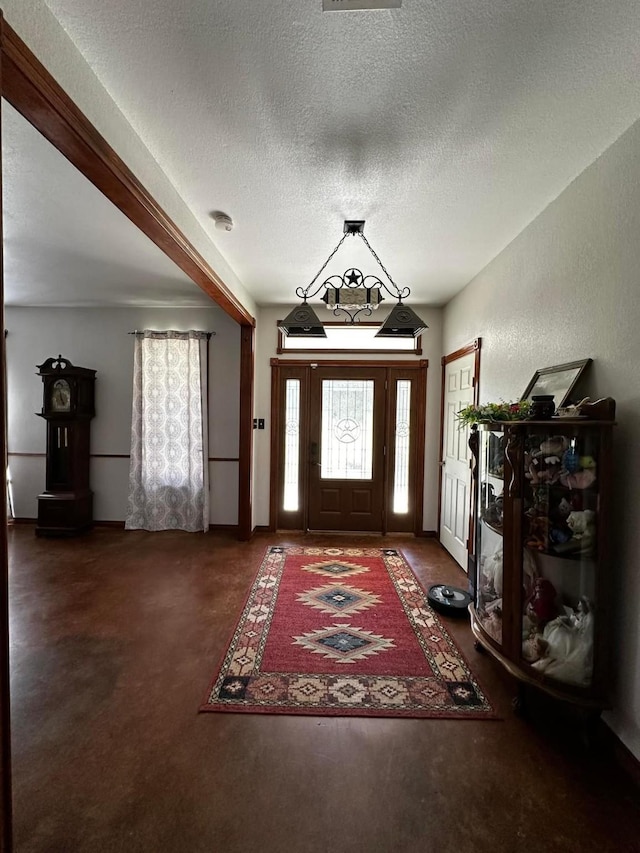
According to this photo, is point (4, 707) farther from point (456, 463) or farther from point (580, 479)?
point (456, 463)

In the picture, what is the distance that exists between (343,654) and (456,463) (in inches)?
87.6

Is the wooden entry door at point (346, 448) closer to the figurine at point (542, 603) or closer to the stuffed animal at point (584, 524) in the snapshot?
the figurine at point (542, 603)

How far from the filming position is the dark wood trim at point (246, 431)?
4.10m

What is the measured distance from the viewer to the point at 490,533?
7.13 feet

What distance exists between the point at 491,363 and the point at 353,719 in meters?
2.56

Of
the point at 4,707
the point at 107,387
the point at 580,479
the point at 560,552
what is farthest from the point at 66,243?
the point at 560,552

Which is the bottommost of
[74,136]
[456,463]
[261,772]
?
[261,772]

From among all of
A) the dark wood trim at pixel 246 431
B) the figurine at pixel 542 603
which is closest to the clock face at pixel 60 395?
the dark wood trim at pixel 246 431

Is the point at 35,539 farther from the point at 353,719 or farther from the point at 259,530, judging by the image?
the point at 353,719

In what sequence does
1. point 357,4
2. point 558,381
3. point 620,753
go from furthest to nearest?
point 558,381 → point 620,753 → point 357,4

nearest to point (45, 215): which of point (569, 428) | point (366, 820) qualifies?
point (569, 428)

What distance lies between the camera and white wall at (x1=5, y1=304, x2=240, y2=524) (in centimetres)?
450

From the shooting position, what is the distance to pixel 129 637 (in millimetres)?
2408

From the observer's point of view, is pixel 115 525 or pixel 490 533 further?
pixel 115 525
